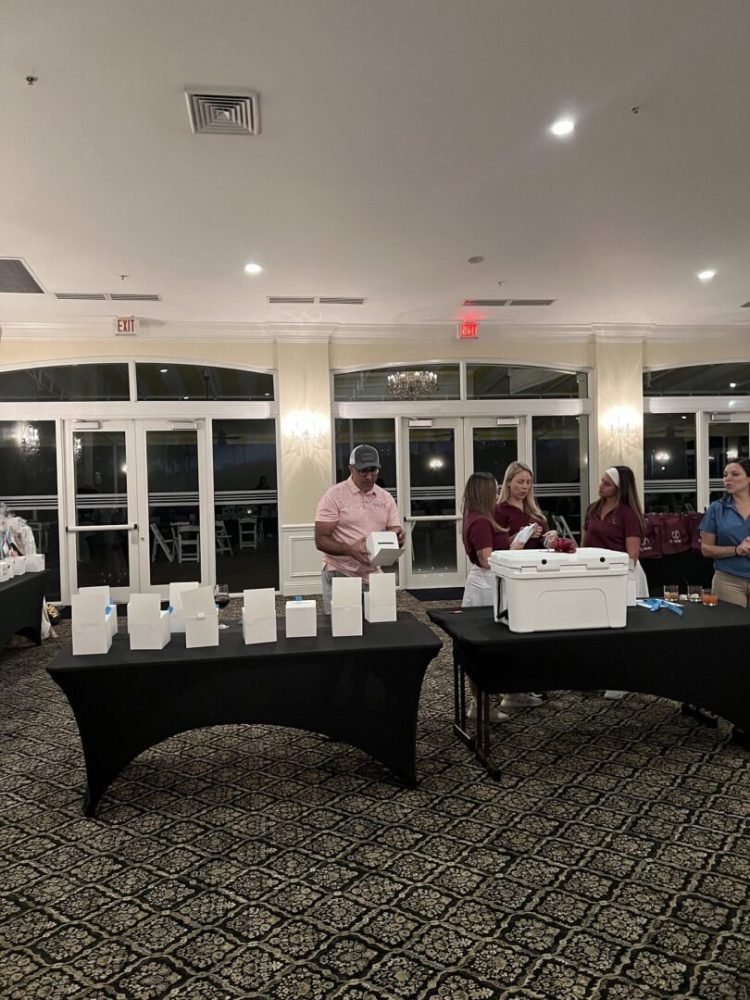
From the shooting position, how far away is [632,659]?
299 centimetres

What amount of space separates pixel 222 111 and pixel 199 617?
2606 millimetres

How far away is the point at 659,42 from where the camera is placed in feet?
9.74

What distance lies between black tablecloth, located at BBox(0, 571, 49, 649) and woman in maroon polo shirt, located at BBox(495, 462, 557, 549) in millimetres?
3619

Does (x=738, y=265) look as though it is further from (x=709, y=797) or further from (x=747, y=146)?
(x=709, y=797)

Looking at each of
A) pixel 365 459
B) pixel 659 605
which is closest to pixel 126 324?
pixel 365 459

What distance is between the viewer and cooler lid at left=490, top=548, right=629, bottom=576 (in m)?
2.86

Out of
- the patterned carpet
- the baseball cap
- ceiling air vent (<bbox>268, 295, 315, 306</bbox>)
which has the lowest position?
the patterned carpet

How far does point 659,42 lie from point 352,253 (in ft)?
9.66

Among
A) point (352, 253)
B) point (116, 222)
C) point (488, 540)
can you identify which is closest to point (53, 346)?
point (116, 222)

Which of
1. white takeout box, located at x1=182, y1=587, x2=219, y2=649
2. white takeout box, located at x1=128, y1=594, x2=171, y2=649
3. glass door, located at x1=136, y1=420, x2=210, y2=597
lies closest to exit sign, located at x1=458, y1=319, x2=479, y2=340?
glass door, located at x1=136, y1=420, x2=210, y2=597

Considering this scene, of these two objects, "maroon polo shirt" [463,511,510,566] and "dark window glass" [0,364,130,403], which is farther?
"dark window glass" [0,364,130,403]

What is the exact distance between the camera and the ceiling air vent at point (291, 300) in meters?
6.73

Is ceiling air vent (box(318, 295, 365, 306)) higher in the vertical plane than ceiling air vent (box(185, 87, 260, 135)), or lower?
lower

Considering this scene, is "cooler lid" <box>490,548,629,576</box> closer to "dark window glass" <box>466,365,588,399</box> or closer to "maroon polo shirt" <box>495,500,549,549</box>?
"maroon polo shirt" <box>495,500,549,549</box>
